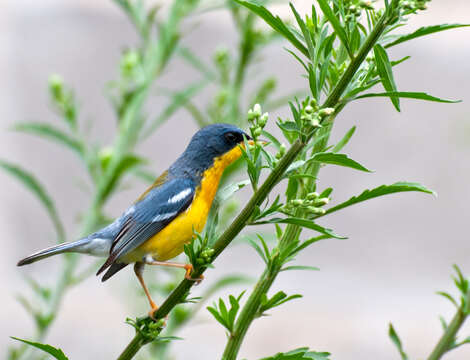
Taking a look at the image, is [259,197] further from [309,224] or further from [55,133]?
[55,133]

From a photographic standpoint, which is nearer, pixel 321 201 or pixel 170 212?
pixel 321 201

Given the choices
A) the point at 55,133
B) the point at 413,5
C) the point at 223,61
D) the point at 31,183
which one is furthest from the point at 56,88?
the point at 413,5

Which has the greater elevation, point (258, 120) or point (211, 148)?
point (211, 148)

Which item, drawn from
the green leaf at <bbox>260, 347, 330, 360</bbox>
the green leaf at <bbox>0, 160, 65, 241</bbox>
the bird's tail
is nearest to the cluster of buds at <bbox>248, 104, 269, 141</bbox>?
the green leaf at <bbox>260, 347, 330, 360</bbox>

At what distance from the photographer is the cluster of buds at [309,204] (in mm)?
752

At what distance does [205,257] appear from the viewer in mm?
742

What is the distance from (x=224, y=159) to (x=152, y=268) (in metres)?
0.40

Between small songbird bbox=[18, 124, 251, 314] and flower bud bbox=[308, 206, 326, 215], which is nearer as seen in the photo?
flower bud bbox=[308, 206, 326, 215]

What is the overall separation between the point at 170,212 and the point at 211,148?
182 mm

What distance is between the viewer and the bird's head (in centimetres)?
155

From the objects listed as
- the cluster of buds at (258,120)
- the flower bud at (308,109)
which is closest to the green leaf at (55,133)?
the cluster of buds at (258,120)

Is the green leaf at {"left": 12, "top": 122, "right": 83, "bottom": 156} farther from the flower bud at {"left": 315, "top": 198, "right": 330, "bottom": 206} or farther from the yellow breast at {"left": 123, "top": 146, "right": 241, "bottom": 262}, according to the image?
the flower bud at {"left": 315, "top": 198, "right": 330, "bottom": 206}

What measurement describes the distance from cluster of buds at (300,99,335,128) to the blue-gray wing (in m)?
0.85

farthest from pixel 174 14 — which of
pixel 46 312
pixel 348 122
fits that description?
pixel 348 122
